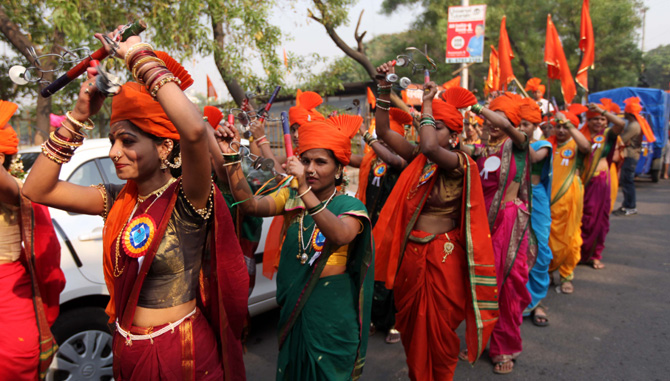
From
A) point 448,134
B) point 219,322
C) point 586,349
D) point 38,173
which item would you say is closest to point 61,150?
point 38,173

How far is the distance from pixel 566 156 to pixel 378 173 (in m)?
2.77

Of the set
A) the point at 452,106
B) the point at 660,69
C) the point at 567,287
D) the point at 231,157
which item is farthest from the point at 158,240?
the point at 660,69

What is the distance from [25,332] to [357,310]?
67.2 inches

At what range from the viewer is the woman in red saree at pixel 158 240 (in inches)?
70.2

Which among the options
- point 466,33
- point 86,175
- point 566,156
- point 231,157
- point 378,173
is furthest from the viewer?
point 466,33

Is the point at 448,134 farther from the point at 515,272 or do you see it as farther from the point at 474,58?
the point at 474,58

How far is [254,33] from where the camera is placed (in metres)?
6.71

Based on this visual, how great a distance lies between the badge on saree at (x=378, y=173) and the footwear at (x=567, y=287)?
113 inches

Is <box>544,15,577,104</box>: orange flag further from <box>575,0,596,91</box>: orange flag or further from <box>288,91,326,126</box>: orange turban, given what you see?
<box>288,91,326,126</box>: orange turban

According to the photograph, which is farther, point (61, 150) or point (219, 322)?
point (219, 322)

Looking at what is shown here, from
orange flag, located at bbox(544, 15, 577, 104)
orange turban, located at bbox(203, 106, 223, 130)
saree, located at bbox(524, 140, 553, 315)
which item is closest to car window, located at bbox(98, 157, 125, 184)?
orange turban, located at bbox(203, 106, 223, 130)

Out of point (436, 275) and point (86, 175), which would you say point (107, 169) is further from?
point (436, 275)

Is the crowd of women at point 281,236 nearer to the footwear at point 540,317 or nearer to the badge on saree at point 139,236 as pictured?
the badge on saree at point 139,236

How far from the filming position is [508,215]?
4055 millimetres
